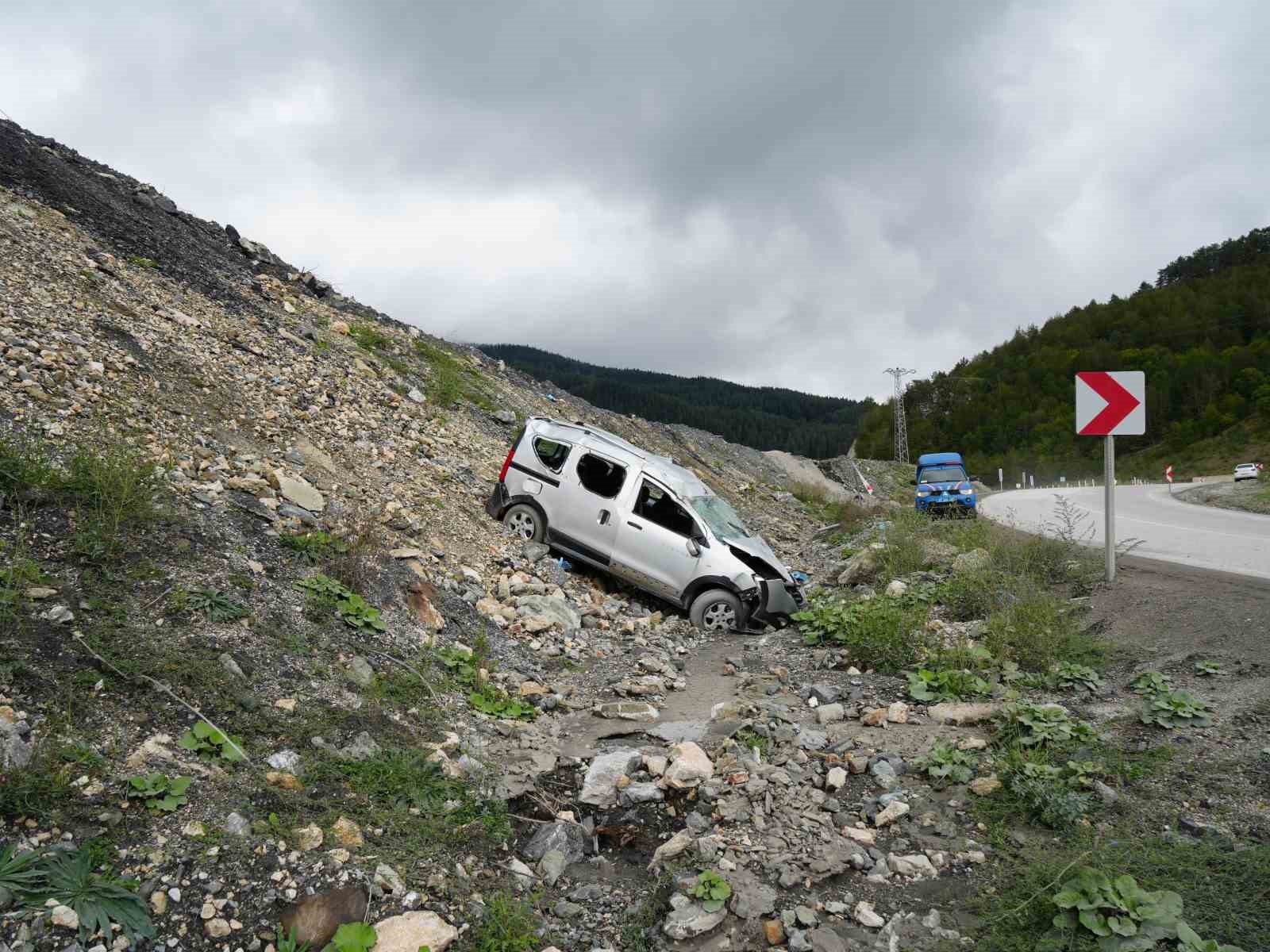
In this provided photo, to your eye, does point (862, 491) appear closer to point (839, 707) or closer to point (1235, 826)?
point (839, 707)

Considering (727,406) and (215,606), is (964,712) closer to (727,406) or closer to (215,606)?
(215,606)

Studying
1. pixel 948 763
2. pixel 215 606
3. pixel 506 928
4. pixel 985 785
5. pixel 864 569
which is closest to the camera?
pixel 506 928

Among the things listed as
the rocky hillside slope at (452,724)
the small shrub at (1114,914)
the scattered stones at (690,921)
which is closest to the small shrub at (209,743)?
the rocky hillside slope at (452,724)

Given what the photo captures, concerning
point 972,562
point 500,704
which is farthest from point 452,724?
point 972,562

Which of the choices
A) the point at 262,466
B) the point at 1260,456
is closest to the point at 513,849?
the point at 262,466

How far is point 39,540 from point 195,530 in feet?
3.73

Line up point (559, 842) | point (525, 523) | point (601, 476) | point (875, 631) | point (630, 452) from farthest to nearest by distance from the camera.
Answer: point (525, 523) < point (630, 452) < point (601, 476) < point (875, 631) < point (559, 842)

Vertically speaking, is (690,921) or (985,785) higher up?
(985,785)

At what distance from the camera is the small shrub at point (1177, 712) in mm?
4836

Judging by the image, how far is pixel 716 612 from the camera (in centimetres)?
943

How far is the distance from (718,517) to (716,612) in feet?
4.25

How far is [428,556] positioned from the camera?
8344 mm

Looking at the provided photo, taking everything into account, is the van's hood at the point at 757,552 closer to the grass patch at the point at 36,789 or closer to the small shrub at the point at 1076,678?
the small shrub at the point at 1076,678

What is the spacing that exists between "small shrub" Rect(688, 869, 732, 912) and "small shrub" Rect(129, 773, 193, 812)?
8.29 feet
